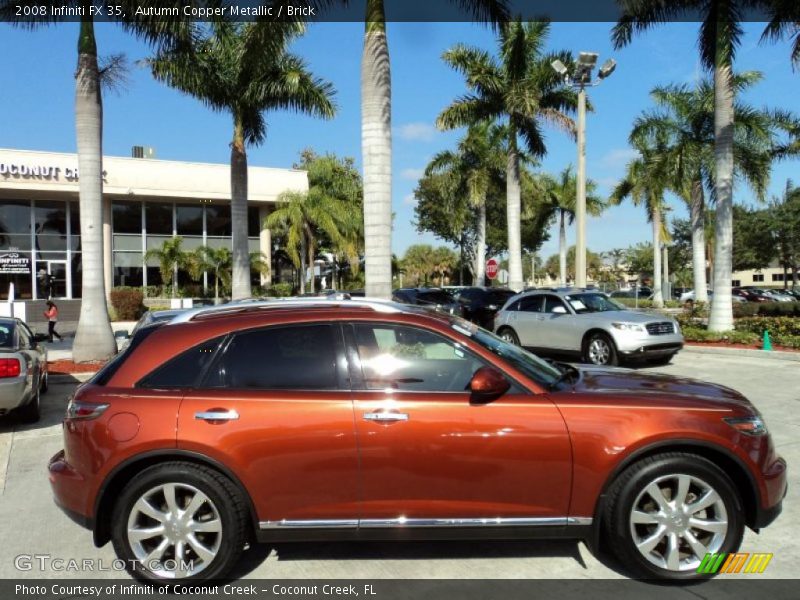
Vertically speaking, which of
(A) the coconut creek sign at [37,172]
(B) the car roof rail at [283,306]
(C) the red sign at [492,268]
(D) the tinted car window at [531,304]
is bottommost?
(D) the tinted car window at [531,304]

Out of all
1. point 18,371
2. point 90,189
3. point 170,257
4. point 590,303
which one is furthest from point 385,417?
point 170,257

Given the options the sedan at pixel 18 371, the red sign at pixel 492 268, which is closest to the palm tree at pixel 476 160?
the red sign at pixel 492 268

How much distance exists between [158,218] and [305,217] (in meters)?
8.25

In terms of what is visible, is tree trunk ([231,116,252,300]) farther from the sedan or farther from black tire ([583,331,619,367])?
black tire ([583,331,619,367])

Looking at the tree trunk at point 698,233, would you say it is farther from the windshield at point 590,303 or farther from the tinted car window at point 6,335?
the tinted car window at point 6,335

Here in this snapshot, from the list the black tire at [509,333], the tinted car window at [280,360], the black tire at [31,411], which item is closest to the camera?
the tinted car window at [280,360]

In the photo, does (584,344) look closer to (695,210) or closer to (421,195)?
(695,210)

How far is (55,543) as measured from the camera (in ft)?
13.9

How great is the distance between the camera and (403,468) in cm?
338

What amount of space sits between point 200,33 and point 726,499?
16.0 m

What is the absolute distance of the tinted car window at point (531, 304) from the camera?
1315 cm

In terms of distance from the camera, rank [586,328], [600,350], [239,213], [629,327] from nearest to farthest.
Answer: [629,327]
[600,350]
[586,328]
[239,213]

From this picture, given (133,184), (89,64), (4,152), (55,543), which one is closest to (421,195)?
(133,184)

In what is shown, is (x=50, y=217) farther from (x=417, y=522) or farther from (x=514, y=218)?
(x=417, y=522)
